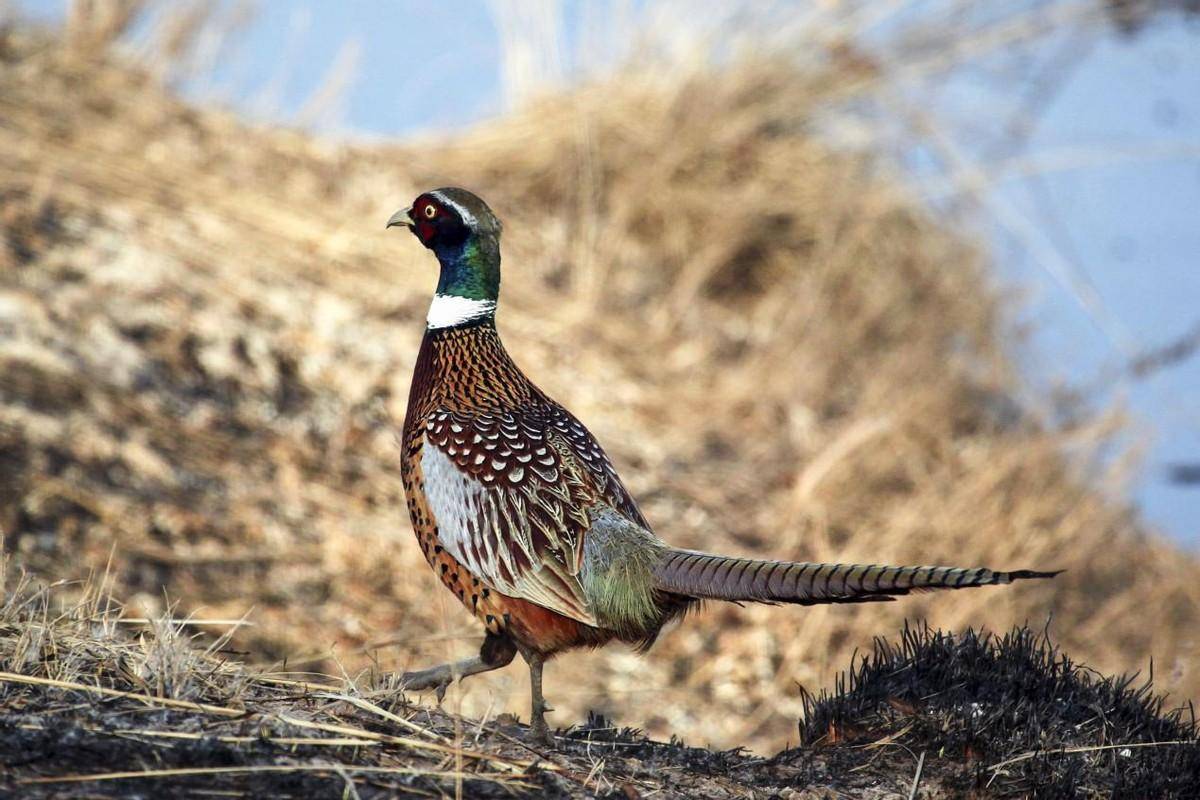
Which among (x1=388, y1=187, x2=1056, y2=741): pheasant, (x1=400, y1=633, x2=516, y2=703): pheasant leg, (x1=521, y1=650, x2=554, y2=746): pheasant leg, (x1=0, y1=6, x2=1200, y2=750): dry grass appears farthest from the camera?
(x1=0, y1=6, x2=1200, y2=750): dry grass

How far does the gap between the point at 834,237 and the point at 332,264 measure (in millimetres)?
5223

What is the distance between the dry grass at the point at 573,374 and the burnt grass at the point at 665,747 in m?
0.61

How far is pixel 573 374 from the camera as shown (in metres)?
11.0

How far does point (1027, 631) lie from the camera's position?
4.44 meters

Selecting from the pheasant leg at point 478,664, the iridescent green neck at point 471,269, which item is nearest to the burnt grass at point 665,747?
the pheasant leg at point 478,664

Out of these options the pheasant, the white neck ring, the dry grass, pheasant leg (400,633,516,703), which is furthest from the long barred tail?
the dry grass

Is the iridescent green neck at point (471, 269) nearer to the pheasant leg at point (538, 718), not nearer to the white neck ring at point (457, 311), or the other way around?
the white neck ring at point (457, 311)

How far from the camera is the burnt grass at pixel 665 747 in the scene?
298cm

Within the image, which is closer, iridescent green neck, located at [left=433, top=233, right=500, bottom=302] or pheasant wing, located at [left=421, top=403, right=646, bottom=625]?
pheasant wing, located at [left=421, top=403, right=646, bottom=625]

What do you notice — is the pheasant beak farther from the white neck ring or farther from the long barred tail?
the long barred tail

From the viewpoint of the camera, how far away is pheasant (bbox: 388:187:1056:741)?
4.00 meters

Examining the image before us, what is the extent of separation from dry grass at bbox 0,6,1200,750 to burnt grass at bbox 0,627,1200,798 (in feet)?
2.01

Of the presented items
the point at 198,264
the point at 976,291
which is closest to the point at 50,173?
the point at 198,264

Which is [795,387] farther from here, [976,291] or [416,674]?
[416,674]
